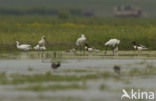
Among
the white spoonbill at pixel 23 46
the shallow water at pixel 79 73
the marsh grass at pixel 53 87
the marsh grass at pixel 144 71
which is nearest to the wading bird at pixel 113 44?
the shallow water at pixel 79 73

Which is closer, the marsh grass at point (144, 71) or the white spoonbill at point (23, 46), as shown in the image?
the marsh grass at point (144, 71)

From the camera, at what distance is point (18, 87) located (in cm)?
1897

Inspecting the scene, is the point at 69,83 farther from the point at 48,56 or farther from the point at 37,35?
the point at 37,35

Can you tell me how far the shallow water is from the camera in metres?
17.4

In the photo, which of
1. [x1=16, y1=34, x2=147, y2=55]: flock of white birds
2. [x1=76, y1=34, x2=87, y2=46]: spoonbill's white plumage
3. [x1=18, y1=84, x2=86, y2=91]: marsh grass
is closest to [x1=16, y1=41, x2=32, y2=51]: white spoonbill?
[x1=16, y1=34, x2=147, y2=55]: flock of white birds

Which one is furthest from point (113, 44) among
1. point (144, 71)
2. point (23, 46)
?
point (144, 71)

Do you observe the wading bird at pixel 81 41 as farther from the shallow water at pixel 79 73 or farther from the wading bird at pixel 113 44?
the shallow water at pixel 79 73

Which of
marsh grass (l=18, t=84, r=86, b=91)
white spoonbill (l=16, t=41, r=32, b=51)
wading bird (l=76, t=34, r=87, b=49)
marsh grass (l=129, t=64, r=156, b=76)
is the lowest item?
marsh grass (l=18, t=84, r=86, b=91)

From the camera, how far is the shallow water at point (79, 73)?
17.4 meters

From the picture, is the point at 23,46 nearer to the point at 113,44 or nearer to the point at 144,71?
the point at 113,44

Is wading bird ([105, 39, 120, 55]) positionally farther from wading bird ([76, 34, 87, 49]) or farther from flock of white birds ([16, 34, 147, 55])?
Answer: wading bird ([76, 34, 87, 49])

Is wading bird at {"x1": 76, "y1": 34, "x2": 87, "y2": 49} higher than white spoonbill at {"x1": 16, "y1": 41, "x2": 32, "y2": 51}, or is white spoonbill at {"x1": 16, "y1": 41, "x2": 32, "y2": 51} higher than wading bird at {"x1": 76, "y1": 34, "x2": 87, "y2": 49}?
wading bird at {"x1": 76, "y1": 34, "x2": 87, "y2": 49}

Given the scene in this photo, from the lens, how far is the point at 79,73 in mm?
22828

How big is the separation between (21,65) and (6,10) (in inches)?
3467
